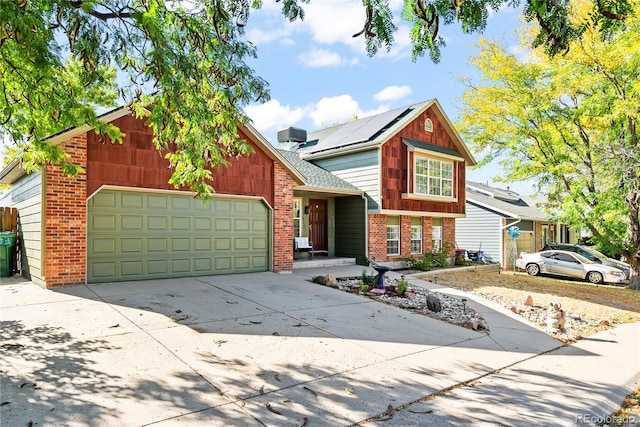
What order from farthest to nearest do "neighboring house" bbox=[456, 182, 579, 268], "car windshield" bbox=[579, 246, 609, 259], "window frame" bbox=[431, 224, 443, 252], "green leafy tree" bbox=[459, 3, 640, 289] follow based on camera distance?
"neighboring house" bbox=[456, 182, 579, 268] < "car windshield" bbox=[579, 246, 609, 259] < "window frame" bbox=[431, 224, 443, 252] < "green leafy tree" bbox=[459, 3, 640, 289]

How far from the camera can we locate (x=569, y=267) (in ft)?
57.5

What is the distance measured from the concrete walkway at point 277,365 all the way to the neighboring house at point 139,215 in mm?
1106

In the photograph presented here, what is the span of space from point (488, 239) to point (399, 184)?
32.6 feet

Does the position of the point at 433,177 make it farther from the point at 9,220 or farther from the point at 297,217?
the point at 9,220

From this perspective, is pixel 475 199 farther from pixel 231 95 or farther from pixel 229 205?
pixel 231 95

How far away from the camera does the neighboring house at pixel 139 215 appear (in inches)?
322

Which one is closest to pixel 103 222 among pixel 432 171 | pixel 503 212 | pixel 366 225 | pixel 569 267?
pixel 366 225

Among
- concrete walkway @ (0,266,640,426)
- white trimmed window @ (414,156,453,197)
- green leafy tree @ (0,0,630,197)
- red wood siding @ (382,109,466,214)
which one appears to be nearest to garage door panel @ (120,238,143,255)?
concrete walkway @ (0,266,640,426)

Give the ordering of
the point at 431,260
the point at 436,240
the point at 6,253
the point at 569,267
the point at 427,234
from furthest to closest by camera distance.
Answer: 1. the point at 436,240
2. the point at 569,267
3. the point at 427,234
4. the point at 431,260
5. the point at 6,253

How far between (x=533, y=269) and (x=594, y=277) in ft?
8.06

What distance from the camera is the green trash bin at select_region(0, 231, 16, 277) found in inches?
406

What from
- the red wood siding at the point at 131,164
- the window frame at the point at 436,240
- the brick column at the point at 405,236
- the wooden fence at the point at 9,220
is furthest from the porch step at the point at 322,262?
the wooden fence at the point at 9,220

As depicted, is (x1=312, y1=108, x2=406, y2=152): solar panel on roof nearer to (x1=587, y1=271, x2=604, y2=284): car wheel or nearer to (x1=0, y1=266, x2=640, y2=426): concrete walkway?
(x1=0, y1=266, x2=640, y2=426): concrete walkway

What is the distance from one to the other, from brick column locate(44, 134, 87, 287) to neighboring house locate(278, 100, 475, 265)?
7.64 metres
